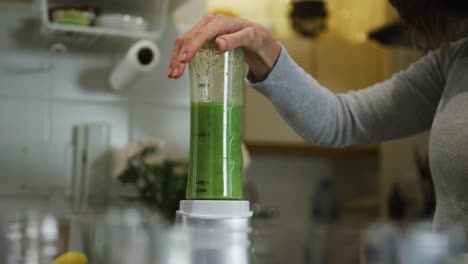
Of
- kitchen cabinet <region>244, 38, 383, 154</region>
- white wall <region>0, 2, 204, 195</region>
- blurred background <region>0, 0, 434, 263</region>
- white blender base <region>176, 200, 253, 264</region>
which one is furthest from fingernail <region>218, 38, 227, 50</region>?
kitchen cabinet <region>244, 38, 383, 154</region>

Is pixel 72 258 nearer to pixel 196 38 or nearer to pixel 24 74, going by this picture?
pixel 196 38

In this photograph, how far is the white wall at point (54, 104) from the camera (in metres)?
1.21

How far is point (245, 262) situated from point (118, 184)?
35.6 inches

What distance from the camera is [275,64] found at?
2.08 ft

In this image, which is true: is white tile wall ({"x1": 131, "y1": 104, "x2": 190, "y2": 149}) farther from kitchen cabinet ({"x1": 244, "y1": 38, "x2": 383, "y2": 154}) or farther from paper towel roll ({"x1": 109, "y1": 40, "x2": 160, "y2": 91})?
kitchen cabinet ({"x1": 244, "y1": 38, "x2": 383, "y2": 154})

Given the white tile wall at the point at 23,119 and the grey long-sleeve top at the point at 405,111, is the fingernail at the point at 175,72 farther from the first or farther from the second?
the white tile wall at the point at 23,119

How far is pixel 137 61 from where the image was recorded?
1.11m

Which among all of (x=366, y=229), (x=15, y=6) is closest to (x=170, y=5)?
(x=15, y=6)

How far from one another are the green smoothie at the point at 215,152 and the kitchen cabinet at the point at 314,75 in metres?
1.59

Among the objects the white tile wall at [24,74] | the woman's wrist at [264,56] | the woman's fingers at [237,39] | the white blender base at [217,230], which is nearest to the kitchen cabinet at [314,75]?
the white tile wall at [24,74]

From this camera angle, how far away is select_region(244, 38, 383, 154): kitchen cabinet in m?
2.10

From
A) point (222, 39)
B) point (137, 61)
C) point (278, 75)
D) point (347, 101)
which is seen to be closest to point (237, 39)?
point (222, 39)

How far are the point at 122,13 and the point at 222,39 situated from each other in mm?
769

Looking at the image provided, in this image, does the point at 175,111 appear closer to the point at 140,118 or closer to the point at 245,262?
the point at 140,118
